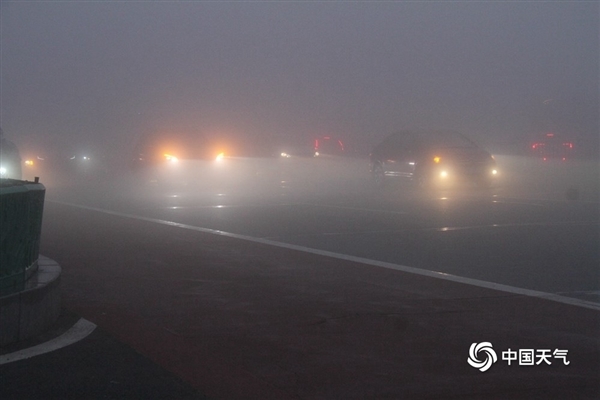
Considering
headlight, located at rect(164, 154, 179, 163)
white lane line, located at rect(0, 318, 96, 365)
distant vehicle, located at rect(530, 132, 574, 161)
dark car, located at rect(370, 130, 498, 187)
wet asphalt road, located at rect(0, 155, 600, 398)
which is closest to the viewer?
wet asphalt road, located at rect(0, 155, 600, 398)

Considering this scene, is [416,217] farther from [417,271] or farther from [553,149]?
[553,149]

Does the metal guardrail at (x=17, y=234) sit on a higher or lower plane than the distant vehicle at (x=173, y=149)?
lower

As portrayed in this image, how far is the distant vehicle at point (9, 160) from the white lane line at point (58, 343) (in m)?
13.6

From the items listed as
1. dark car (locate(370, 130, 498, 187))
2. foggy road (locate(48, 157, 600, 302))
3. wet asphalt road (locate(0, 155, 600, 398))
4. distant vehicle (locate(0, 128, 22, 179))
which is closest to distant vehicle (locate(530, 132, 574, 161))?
foggy road (locate(48, 157, 600, 302))

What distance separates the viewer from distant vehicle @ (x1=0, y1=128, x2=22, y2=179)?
20633 millimetres

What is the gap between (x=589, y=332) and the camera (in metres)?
7.18

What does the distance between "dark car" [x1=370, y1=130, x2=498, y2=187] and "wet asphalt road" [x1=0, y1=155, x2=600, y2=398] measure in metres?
Result: 5.82

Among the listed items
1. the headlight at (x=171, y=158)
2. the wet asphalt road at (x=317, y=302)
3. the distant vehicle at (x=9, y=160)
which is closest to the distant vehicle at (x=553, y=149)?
the wet asphalt road at (x=317, y=302)

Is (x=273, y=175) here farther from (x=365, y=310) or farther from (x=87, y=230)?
(x=365, y=310)

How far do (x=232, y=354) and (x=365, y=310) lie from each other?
2.01m

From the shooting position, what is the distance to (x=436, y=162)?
81.6 ft

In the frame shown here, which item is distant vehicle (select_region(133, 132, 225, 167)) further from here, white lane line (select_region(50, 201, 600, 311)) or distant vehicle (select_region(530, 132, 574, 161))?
white lane line (select_region(50, 201, 600, 311))

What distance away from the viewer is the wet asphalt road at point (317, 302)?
228 inches

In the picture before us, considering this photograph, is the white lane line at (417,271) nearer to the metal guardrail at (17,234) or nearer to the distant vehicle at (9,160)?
the metal guardrail at (17,234)
